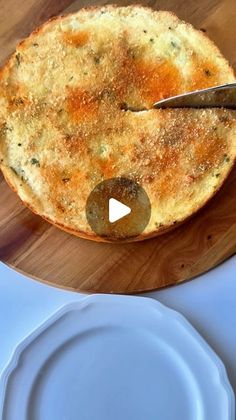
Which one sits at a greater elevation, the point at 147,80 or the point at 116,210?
the point at 147,80

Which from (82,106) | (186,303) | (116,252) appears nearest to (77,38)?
(82,106)

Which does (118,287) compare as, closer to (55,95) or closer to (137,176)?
(137,176)

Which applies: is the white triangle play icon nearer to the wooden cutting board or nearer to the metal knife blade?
the wooden cutting board

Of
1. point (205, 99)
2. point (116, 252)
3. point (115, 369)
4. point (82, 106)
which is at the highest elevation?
point (82, 106)

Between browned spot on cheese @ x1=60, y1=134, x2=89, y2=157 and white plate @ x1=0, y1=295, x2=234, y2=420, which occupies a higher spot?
browned spot on cheese @ x1=60, y1=134, x2=89, y2=157

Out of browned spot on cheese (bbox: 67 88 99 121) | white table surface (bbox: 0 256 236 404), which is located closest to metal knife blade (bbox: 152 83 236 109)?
browned spot on cheese (bbox: 67 88 99 121)

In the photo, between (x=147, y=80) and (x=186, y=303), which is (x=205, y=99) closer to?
(x=147, y=80)
